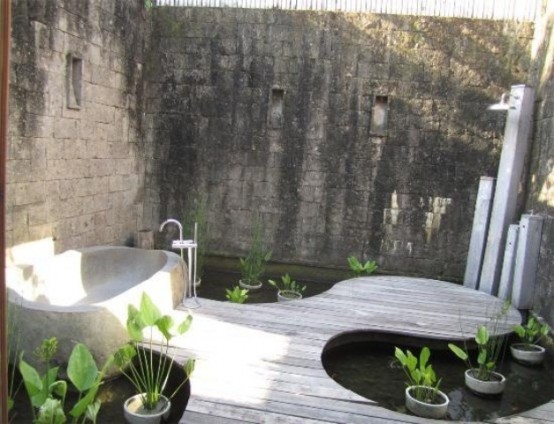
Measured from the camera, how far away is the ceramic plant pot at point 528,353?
3.50 meters

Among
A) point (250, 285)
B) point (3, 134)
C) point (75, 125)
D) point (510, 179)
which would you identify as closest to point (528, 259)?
point (510, 179)

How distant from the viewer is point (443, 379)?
11.2 ft

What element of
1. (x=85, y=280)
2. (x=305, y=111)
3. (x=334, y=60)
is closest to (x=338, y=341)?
(x=85, y=280)

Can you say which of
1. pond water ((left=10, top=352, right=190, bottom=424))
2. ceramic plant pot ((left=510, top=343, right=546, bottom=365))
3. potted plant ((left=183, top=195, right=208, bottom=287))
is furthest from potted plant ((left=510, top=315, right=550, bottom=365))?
potted plant ((left=183, top=195, right=208, bottom=287))

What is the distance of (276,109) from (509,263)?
3.08m

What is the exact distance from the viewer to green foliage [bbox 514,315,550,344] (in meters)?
3.56

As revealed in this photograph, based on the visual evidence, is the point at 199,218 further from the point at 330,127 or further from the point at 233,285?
the point at 330,127

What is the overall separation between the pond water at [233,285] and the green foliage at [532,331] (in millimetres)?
2302

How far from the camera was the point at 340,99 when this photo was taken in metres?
5.62

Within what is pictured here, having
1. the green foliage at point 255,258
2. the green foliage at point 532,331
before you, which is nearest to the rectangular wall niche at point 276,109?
the green foliage at point 255,258

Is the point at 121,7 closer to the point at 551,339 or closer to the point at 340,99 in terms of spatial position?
the point at 340,99

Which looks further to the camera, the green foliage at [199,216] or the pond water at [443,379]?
the green foliage at [199,216]

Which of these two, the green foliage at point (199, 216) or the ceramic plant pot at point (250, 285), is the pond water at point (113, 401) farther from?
the green foliage at point (199, 216)

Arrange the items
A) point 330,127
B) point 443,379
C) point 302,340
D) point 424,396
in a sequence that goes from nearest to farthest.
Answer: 1. point 424,396
2. point 302,340
3. point 443,379
4. point 330,127
